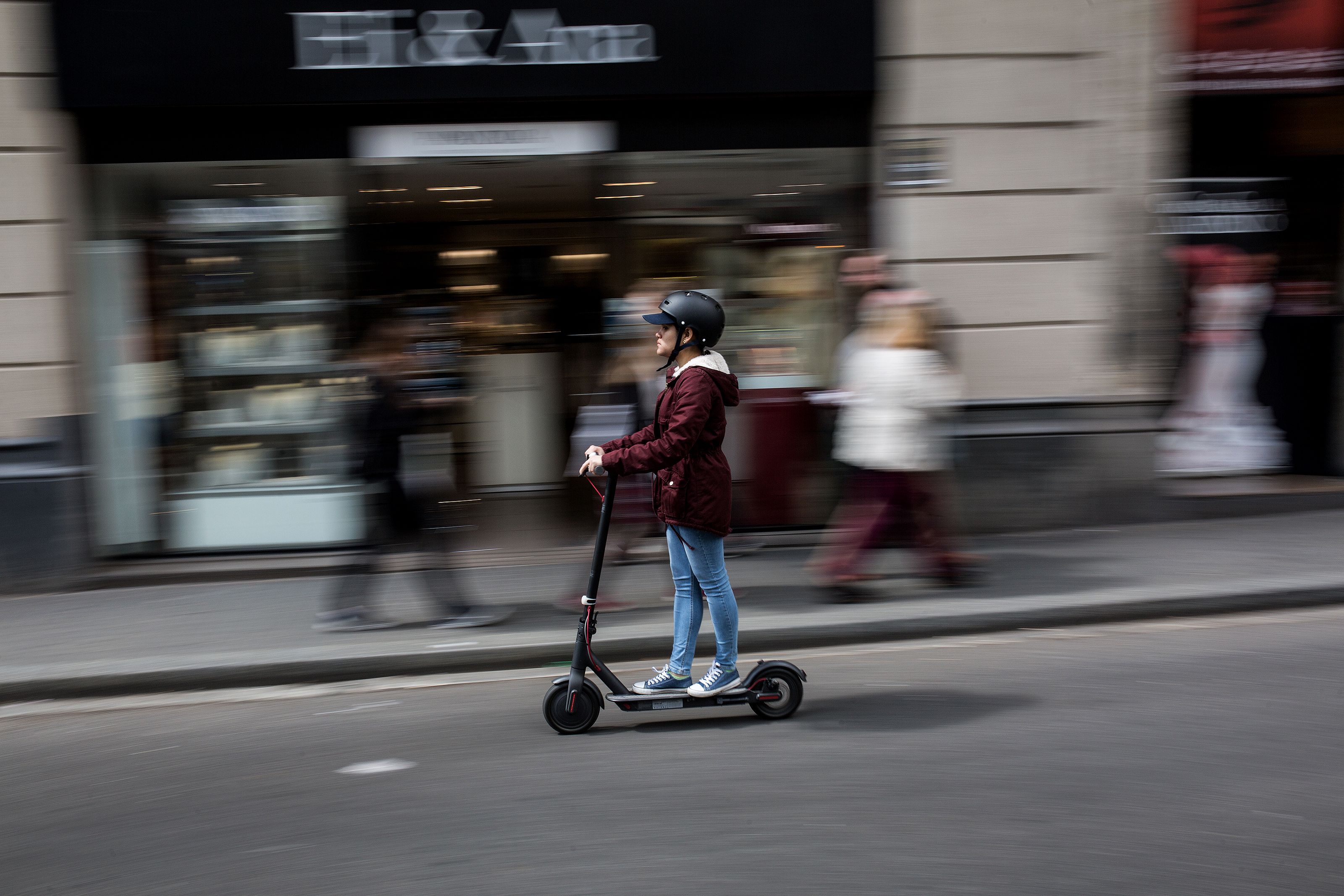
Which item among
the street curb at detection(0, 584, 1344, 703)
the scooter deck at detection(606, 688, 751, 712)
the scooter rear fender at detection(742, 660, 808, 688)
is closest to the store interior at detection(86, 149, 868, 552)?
the street curb at detection(0, 584, 1344, 703)

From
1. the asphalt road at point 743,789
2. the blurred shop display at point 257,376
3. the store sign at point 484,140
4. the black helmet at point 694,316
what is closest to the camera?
the asphalt road at point 743,789

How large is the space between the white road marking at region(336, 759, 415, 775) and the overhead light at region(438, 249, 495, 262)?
5157 millimetres

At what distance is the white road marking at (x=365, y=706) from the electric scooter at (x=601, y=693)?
962mm

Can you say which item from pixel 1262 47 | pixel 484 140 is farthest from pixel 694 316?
pixel 1262 47

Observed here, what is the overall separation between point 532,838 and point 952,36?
6500mm

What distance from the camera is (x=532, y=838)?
359cm

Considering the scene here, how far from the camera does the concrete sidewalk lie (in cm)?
568

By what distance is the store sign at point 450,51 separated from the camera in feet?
24.0

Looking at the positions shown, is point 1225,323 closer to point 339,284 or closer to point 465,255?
point 465,255

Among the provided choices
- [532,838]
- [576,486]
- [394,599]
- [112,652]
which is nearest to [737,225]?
[576,486]

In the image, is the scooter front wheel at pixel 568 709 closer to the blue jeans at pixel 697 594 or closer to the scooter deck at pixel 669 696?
the scooter deck at pixel 669 696

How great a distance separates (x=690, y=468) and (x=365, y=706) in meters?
2.01

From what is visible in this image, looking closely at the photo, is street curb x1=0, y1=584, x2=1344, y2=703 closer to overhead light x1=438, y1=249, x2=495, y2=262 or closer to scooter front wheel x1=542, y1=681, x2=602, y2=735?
scooter front wheel x1=542, y1=681, x2=602, y2=735

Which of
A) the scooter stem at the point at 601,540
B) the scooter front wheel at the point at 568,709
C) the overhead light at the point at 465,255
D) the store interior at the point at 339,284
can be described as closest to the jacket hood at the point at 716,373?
the scooter stem at the point at 601,540
